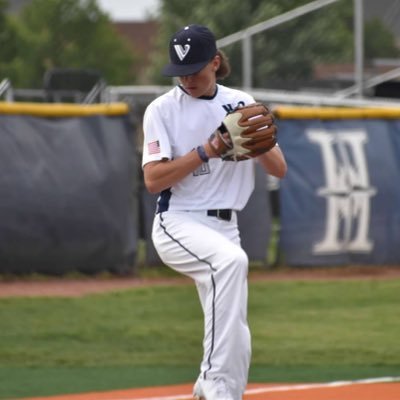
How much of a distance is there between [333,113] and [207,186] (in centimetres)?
844

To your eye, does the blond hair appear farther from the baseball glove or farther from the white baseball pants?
the white baseball pants

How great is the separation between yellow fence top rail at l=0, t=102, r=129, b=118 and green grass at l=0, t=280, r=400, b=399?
2136 mm

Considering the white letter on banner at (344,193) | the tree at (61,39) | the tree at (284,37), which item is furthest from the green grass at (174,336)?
the tree at (61,39)

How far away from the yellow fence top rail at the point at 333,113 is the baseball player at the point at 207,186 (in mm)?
7973

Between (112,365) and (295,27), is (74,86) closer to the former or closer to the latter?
(295,27)

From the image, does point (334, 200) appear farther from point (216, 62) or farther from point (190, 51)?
point (190, 51)

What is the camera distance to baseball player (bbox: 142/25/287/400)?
6.13m

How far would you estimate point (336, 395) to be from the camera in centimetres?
732

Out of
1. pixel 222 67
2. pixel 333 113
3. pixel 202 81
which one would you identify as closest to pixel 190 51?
pixel 202 81

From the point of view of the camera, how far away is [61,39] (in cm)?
3528

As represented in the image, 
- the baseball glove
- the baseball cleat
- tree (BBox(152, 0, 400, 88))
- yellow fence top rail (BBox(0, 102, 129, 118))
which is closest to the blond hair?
the baseball glove

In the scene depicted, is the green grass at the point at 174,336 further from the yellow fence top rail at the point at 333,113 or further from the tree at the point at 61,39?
the tree at the point at 61,39

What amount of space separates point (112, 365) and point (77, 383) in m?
0.75

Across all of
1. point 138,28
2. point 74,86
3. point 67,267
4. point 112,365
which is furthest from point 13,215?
point 138,28
